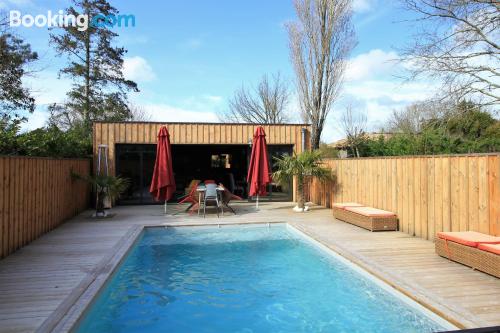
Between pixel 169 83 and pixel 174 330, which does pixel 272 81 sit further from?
pixel 174 330

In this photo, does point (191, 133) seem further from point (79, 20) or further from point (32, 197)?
point (79, 20)

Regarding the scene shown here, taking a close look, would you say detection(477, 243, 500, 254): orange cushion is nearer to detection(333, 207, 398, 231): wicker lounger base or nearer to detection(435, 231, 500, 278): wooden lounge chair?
detection(435, 231, 500, 278): wooden lounge chair

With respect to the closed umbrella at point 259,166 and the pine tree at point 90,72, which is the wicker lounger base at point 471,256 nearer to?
the closed umbrella at point 259,166

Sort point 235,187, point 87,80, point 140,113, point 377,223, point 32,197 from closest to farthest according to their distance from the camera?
point 32,197 → point 377,223 → point 235,187 → point 87,80 → point 140,113

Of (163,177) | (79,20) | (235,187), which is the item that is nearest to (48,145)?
(163,177)

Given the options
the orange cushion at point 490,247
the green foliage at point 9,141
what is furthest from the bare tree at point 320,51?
the orange cushion at point 490,247

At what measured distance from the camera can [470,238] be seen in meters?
4.99

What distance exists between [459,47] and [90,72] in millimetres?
18573

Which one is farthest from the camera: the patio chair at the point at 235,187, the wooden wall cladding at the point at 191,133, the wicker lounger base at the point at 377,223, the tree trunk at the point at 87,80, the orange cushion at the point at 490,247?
the tree trunk at the point at 87,80

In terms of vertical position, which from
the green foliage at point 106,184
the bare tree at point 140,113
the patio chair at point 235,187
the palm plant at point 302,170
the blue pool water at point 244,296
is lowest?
the blue pool water at point 244,296

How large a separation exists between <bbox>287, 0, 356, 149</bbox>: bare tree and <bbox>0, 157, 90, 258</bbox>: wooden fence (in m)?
11.3

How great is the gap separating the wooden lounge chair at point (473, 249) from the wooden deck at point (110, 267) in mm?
120

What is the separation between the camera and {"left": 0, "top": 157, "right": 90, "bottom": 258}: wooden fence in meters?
5.71

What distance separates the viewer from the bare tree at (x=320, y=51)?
17.2 meters
